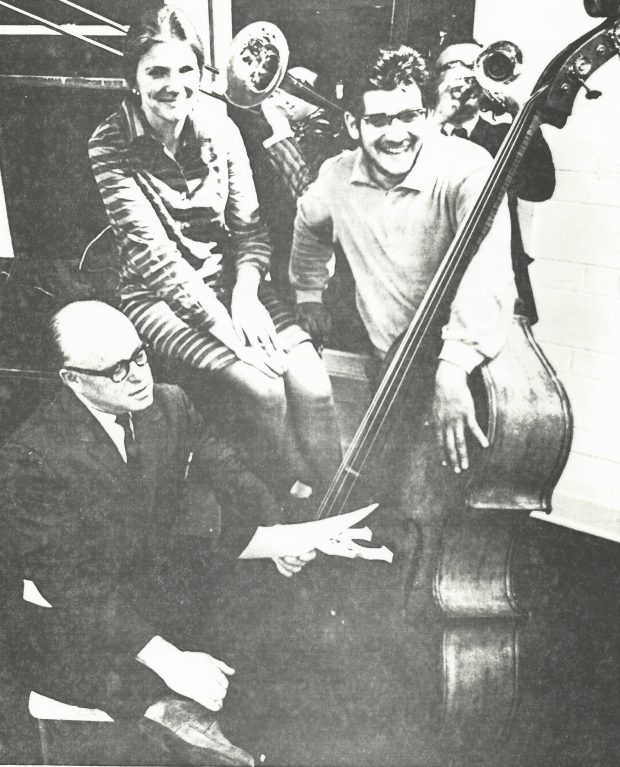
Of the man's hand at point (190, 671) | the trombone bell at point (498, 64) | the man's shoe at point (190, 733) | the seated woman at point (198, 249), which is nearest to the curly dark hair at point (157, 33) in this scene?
the seated woman at point (198, 249)

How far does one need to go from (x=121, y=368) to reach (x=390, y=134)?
803 millimetres

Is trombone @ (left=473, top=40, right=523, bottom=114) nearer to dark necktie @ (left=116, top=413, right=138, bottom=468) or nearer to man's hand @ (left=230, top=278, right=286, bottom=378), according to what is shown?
man's hand @ (left=230, top=278, right=286, bottom=378)

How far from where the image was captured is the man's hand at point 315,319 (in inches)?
66.7

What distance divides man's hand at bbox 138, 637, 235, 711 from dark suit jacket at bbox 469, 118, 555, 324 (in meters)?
1.14

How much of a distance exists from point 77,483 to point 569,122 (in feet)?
4.52

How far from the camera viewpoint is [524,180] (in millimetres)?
1618

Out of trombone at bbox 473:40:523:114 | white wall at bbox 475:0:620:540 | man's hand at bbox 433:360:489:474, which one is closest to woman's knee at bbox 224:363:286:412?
man's hand at bbox 433:360:489:474

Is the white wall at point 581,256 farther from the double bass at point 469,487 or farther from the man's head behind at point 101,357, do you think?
the man's head behind at point 101,357

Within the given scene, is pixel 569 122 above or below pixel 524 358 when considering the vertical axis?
above

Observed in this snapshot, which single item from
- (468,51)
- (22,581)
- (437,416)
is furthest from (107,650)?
(468,51)

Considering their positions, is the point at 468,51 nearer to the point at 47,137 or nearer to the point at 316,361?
the point at 316,361

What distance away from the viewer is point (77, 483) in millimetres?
1755

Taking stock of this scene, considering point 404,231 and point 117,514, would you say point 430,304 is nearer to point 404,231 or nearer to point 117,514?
point 404,231

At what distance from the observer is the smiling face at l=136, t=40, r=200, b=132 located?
158 cm
